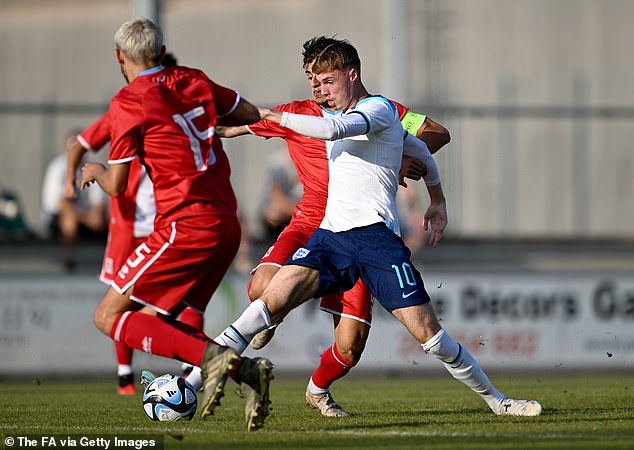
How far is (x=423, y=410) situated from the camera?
8.27m

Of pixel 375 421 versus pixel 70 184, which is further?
pixel 375 421

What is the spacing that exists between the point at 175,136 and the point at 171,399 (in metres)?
1.64

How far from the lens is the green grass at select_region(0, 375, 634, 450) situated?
618 cm

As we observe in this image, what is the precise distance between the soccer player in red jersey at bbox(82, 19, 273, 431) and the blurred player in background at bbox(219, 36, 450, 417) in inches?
34.0

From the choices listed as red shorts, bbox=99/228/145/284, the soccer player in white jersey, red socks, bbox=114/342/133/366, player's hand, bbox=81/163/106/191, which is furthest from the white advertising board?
player's hand, bbox=81/163/106/191

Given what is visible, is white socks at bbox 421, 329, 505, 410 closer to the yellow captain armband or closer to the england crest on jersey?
the england crest on jersey

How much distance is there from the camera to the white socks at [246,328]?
6770mm

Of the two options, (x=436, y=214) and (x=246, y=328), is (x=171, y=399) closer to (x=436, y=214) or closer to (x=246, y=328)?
(x=246, y=328)

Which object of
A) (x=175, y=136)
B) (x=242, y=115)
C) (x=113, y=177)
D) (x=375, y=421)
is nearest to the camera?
(x=113, y=177)

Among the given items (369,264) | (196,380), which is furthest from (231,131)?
(196,380)

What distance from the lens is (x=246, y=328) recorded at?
22.2 ft

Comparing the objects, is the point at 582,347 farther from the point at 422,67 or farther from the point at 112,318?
the point at 112,318

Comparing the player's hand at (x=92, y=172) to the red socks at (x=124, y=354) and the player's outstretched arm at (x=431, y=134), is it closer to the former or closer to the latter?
the player's outstretched arm at (x=431, y=134)

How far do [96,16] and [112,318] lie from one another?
14.5 meters
